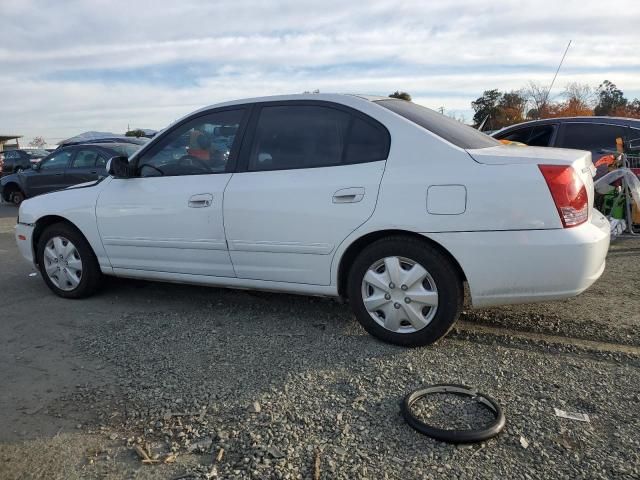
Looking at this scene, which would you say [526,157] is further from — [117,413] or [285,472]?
[117,413]

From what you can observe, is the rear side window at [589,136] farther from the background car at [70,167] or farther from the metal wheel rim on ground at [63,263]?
the background car at [70,167]

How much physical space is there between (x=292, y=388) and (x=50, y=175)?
10.9 m

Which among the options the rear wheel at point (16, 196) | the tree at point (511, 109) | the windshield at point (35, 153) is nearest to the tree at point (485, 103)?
the tree at point (511, 109)

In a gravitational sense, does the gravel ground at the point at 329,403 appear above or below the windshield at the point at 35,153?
below

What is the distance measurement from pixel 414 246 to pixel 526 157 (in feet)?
2.82

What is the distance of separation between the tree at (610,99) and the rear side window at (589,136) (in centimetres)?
3499

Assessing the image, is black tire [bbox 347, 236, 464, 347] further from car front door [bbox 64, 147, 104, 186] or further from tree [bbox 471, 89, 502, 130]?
tree [bbox 471, 89, 502, 130]

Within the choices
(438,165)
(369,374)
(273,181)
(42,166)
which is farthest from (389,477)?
(42,166)

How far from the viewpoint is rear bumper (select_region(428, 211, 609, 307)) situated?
325cm

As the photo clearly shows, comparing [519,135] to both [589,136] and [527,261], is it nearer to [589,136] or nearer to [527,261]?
[589,136]

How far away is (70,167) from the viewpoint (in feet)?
38.3

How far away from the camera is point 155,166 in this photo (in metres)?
4.56

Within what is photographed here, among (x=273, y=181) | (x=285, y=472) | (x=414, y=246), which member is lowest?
(x=285, y=472)

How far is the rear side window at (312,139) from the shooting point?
147 inches
